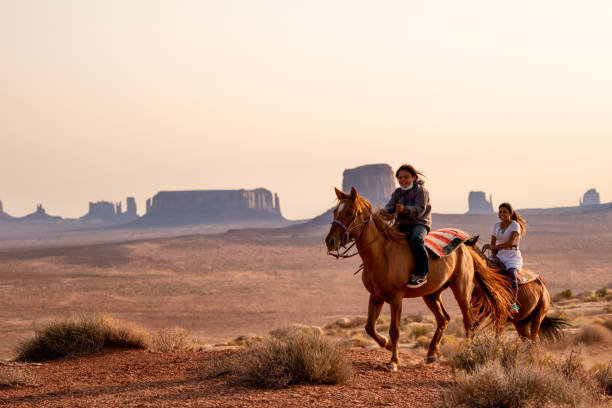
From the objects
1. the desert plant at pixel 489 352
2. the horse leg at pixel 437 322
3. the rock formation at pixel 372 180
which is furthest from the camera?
the rock formation at pixel 372 180

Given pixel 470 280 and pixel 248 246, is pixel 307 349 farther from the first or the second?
pixel 248 246

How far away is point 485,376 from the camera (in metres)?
5.09

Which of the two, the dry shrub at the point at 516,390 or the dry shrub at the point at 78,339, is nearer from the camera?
the dry shrub at the point at 516,390

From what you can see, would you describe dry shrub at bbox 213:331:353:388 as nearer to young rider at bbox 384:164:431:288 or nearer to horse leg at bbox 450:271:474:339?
young rider at bbox 384:164:431:288

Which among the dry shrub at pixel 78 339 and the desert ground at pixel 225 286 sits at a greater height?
the dry shrub at pixel 78 339

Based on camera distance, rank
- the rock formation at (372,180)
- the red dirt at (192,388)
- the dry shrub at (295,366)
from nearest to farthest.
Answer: the red dirt at (192,388), the dry shrub at (295,366), the rock formation at (372,180)

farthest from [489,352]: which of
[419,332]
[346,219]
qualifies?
[419,332]

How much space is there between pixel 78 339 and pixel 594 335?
11892 millimetres

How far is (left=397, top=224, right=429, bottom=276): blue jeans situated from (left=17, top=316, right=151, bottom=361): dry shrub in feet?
18.6

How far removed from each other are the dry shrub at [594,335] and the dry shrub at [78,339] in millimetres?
10416

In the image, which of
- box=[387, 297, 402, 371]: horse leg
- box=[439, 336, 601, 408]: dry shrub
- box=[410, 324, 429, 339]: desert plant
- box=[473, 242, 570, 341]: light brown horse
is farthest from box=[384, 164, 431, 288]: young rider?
box=[410, 324, 429, 339]: desert plant

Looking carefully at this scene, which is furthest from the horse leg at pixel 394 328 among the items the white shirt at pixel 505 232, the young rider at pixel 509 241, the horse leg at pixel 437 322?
the white shirt at pixel 505 232

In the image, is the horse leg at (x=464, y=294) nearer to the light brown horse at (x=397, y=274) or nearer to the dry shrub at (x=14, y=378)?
the light brown horse at (x=397, y=274)

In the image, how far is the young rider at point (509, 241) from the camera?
817 cm
